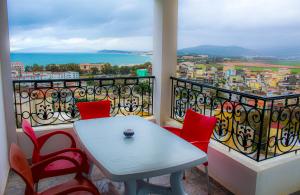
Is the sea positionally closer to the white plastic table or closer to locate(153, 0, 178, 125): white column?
locate(153, 0, 178, 125): white column

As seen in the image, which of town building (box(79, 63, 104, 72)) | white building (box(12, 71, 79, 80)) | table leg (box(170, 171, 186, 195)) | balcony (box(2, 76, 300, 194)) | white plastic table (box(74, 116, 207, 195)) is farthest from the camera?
town building (box(79, 63, 104, 72))

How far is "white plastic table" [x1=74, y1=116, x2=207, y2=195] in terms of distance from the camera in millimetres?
1823

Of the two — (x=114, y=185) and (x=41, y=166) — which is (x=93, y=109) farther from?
(x=41, y=166)

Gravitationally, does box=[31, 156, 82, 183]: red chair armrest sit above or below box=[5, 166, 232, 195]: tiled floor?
above

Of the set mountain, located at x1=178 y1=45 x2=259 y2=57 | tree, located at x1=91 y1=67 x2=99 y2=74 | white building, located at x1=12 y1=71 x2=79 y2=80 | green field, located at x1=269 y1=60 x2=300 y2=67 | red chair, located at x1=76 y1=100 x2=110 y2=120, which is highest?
mountain, located at x1=178 y1=45 x2=259 y2=57

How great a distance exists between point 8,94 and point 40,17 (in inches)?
44.8

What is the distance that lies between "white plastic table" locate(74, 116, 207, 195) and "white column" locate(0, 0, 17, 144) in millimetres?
1113

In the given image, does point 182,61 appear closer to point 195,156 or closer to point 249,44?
point 249,44

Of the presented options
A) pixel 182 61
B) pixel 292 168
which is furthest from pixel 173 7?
pixel 292 168

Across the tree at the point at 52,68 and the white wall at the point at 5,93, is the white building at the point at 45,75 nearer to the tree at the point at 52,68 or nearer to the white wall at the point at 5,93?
the tree at the point at 52,68

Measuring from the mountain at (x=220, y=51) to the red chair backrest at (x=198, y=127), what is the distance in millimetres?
991

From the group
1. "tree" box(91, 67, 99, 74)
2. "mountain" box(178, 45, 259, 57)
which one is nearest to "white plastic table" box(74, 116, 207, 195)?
"tree" box(91, 67, 99, 74)

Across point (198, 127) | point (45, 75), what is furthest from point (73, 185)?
point (45, 75)

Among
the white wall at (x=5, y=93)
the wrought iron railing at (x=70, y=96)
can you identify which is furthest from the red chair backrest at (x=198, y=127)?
the white wall at (x=5, y=93)
